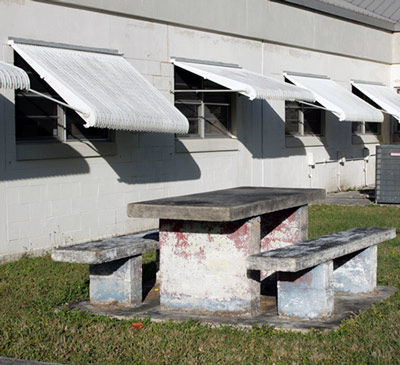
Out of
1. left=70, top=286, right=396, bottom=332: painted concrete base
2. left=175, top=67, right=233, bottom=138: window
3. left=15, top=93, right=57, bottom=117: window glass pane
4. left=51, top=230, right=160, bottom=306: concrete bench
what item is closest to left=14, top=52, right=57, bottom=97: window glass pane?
left=15, top=93, right=57, bottom=117: window glass pane

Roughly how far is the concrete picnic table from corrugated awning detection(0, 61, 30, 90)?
2.68m

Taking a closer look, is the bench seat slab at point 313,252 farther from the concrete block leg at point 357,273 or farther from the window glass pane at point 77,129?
the window glass pane at point 77,129

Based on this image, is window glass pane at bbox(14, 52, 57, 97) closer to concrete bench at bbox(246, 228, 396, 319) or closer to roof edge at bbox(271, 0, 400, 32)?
concrete bench at bbox(246, 228, 396, 319)

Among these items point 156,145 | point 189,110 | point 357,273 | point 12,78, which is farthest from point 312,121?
point 357,273

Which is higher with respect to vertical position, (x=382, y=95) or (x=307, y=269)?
(x=382, y=95)

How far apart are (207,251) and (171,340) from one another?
1081mm

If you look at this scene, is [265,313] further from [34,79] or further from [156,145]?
[156,145]

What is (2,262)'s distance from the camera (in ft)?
32.3

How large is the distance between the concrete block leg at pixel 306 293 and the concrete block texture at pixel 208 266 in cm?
29

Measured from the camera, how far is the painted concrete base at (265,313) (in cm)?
634

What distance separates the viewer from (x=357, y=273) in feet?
24.7

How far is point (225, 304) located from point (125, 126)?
4.01 m

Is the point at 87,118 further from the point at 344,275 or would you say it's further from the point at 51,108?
the point at 344,275

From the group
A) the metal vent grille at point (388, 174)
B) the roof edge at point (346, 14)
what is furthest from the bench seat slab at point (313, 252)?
the roof edge at point (346, 14)
